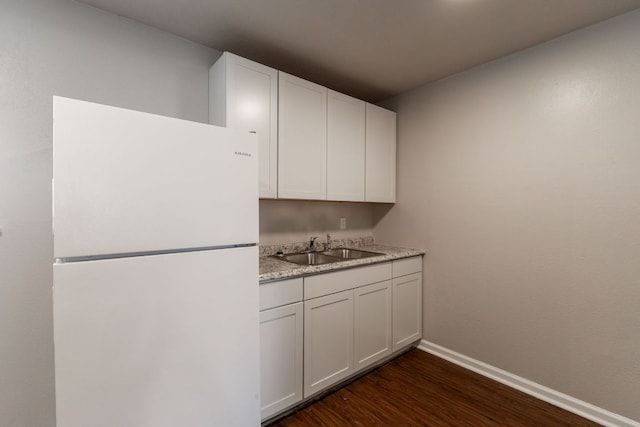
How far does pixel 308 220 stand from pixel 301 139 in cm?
81

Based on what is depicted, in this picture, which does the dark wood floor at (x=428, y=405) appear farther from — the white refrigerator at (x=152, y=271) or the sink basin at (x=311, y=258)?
the sink basin at (x=311, y=258)

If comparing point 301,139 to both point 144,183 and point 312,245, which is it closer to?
point 312,245

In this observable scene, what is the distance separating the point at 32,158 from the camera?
58.1 inches

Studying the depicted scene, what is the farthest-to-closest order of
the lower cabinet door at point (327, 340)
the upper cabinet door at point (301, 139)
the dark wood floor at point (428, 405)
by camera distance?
the upper cabinet door at point (301, 139), the lower cabinet door at point (327, 340), the dark wood floor at point (428, 405)

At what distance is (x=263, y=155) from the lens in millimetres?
1956

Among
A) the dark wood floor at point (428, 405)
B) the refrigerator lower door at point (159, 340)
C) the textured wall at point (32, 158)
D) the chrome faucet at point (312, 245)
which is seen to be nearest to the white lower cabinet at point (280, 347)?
the dark wood floor at point (428, 405)

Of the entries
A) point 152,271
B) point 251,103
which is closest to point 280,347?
point 152,271

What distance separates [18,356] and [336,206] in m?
2.37

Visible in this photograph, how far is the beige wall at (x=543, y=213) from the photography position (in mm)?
1692

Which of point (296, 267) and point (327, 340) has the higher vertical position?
point (296, 267)

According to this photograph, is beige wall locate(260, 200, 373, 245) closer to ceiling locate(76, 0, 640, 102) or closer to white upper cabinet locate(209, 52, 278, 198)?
white upper cabinet locate(209, 52, 278, 198)

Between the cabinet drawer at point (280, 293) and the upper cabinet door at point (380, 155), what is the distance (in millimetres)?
1211

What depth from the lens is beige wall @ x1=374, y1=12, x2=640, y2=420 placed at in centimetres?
169

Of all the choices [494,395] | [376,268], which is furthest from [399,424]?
[376,268]
